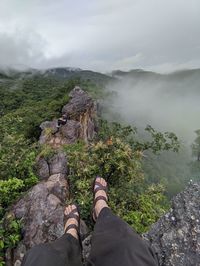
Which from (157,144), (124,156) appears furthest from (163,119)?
(124,156)

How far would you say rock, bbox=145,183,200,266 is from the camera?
12.1ft

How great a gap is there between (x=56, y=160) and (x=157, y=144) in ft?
23.7

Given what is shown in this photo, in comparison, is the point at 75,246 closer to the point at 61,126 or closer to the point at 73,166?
the point at 73,166

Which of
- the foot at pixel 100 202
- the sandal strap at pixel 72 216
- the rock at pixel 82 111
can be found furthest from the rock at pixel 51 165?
the rock at pixel 82 111

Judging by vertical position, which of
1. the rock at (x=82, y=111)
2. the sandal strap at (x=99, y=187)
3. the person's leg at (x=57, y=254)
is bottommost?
the rock at (x=82, y=111)

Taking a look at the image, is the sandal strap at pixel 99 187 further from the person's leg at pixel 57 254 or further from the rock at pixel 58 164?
the rock at pixel 58 164

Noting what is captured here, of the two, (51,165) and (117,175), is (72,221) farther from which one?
(51,165)

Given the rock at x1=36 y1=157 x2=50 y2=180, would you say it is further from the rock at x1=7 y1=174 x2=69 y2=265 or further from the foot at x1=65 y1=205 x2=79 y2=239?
the foot at x1=65 y1=205 x2=79 y2=239

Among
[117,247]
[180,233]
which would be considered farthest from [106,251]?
[180,233]

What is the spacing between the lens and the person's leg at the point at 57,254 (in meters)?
3.11

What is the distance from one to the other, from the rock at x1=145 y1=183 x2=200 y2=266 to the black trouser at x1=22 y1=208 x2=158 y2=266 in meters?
0.69

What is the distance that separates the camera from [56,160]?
9.09 m

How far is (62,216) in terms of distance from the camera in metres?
6.73

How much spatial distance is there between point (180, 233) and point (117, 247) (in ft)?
3.79
